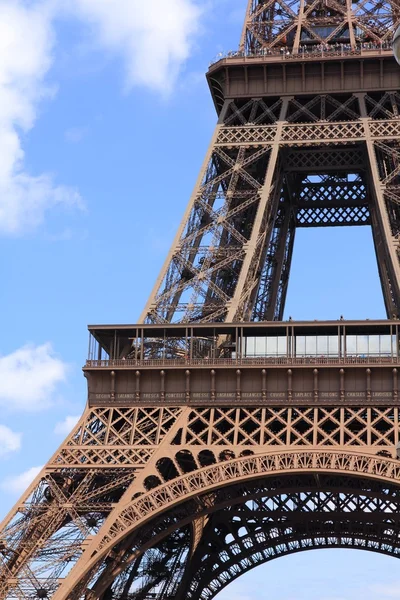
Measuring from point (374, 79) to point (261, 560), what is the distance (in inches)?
887

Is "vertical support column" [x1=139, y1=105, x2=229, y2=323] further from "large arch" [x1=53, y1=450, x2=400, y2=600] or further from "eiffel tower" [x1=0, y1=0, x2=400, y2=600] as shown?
"large arch" [x1=53, y1=450, x2=400, y2=600]

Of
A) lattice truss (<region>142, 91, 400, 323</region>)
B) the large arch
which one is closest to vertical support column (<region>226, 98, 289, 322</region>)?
lattice truss (<region>142, 91, 400, 323</region>)

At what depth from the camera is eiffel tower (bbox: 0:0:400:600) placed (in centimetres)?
4319

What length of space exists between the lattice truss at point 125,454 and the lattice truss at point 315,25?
63.9 feet

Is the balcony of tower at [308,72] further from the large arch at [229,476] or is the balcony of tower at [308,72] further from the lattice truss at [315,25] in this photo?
the large arch at [229,476]

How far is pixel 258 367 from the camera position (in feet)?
150

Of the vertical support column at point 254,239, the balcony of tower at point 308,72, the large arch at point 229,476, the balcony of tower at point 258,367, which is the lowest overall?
the large arch at point 229,476

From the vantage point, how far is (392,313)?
52.3 m

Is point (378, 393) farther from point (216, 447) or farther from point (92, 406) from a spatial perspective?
point (92, 406)

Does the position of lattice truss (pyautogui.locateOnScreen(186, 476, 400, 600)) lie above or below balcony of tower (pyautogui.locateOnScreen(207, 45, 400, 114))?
below

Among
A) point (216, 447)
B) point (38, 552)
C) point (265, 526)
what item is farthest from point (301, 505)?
point (38, 552)

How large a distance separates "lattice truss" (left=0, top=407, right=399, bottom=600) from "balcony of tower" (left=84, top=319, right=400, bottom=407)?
510 millimetres

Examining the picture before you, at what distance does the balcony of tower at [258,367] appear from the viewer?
45.5 metres

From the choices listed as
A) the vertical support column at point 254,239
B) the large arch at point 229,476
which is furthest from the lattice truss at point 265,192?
the large arch at point 229,476
